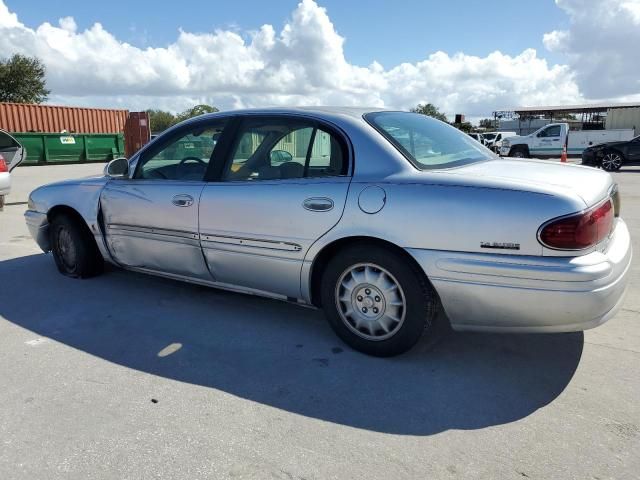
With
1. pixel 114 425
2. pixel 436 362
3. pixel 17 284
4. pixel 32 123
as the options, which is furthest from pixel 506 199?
pixel 32 123

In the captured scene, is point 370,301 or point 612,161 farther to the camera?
point 612,161

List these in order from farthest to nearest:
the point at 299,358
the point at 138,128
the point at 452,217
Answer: the point at 138,128 < the point at 299,358 < the point at 452,217

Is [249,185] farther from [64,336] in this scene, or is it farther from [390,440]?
[390,440]

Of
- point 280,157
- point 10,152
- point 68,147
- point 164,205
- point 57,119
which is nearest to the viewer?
point 280,157

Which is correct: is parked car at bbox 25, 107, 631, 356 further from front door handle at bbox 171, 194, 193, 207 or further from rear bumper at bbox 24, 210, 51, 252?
rear bumper at bbox 24, 210, 51, 252

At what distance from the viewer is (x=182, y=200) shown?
3.80m

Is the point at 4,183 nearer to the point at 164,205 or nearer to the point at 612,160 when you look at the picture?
the point at 164,205

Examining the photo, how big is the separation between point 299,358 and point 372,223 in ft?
3.21

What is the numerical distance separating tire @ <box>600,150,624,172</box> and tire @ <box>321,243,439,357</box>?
1827 centimetres

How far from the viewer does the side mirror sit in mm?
4301

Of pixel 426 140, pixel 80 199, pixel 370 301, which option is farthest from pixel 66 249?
pixel 426 140

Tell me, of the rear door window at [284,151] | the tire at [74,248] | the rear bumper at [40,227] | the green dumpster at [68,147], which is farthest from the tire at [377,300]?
the green dumpster at [68,147]

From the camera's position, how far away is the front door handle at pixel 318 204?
311cm

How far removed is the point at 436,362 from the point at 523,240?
3.18ft
